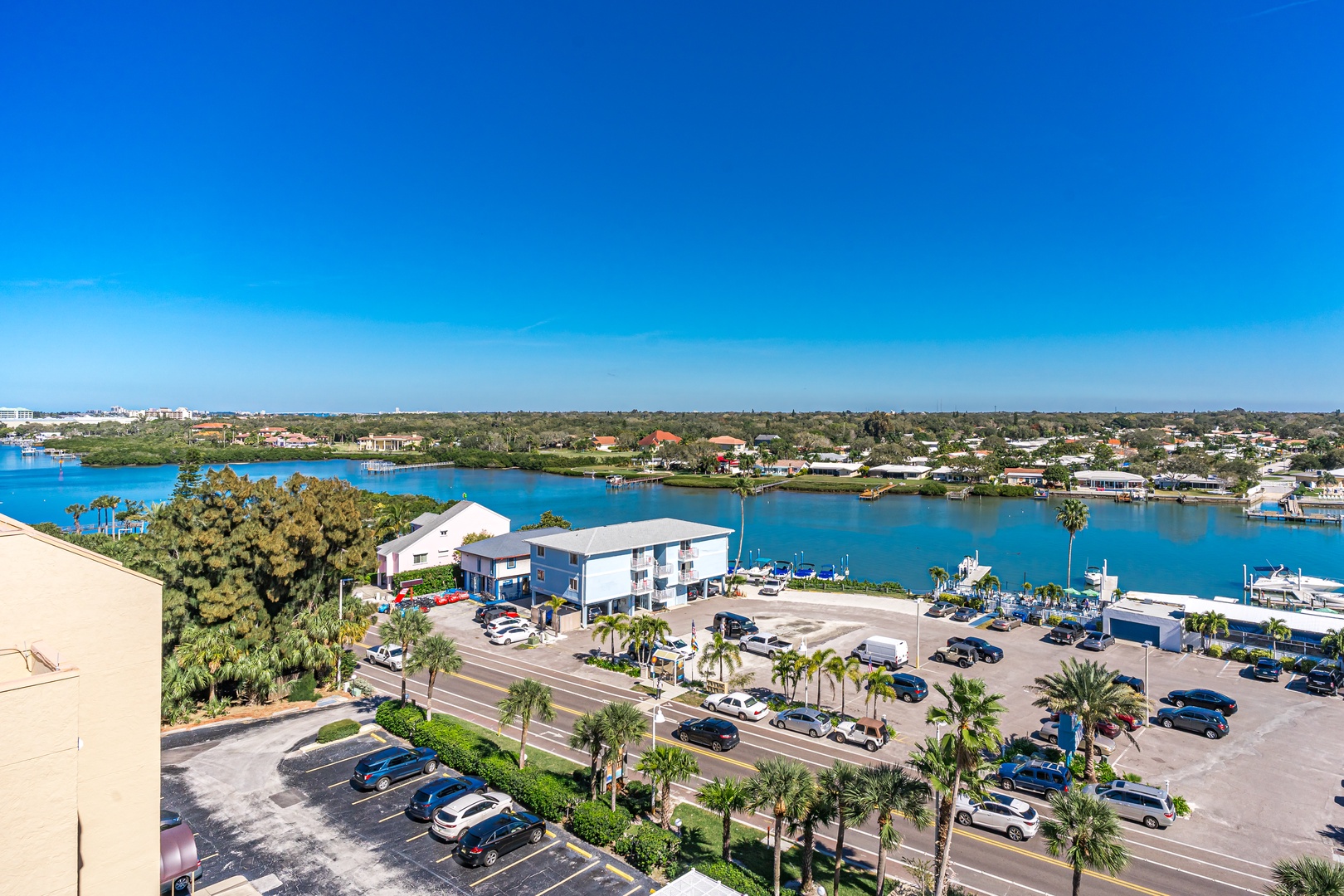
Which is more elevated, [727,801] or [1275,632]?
[727,801]

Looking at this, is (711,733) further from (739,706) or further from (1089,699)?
(1089,699)

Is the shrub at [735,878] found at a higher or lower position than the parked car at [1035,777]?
higher

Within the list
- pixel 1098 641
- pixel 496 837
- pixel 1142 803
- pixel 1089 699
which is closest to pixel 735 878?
pixel 496 837

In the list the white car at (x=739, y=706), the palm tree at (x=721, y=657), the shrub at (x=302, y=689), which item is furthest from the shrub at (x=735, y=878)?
the shrub at (x=302, y=689)

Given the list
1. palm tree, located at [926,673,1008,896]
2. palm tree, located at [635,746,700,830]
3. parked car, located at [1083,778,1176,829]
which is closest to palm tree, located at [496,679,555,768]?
palm tree, located at [635,746,700,830]

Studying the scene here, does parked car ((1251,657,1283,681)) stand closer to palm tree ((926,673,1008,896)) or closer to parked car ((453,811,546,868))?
palm tree ((926,673,1008,896))

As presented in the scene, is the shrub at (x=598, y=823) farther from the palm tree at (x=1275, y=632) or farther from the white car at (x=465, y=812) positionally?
the palm tree at (x=1275, y=632)
